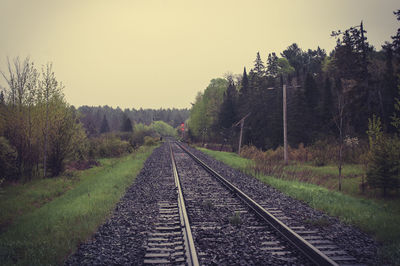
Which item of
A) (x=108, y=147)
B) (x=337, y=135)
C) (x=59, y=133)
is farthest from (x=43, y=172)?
(x=337, y=135)

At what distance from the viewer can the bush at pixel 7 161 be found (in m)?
12.4

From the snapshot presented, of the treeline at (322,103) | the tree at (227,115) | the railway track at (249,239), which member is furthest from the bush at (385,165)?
the tree at (227,115)

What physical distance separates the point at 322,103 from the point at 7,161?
4213 centimetres

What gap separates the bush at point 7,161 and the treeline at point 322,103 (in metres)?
15.3

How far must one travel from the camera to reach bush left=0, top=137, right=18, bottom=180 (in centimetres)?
1241

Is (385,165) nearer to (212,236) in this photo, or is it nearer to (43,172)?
(212,236)

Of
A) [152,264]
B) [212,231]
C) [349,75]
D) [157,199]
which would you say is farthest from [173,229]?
[349,75]

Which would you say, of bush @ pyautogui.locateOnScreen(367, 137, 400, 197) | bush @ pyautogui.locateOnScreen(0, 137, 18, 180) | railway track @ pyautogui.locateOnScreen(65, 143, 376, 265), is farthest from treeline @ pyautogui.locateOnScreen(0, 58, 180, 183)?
bush @ pyautogui.locateOnScreen(367, 137, 400, 197)

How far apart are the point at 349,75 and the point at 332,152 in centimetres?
1435

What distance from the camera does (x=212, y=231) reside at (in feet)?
19.0

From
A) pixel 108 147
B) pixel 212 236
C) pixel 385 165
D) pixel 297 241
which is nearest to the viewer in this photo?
pixel 297 241

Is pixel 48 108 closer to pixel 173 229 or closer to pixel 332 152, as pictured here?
pixel 173 229

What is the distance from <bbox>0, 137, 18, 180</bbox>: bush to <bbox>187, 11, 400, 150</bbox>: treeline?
15264 mm

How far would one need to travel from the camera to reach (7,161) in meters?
A: 13.1
